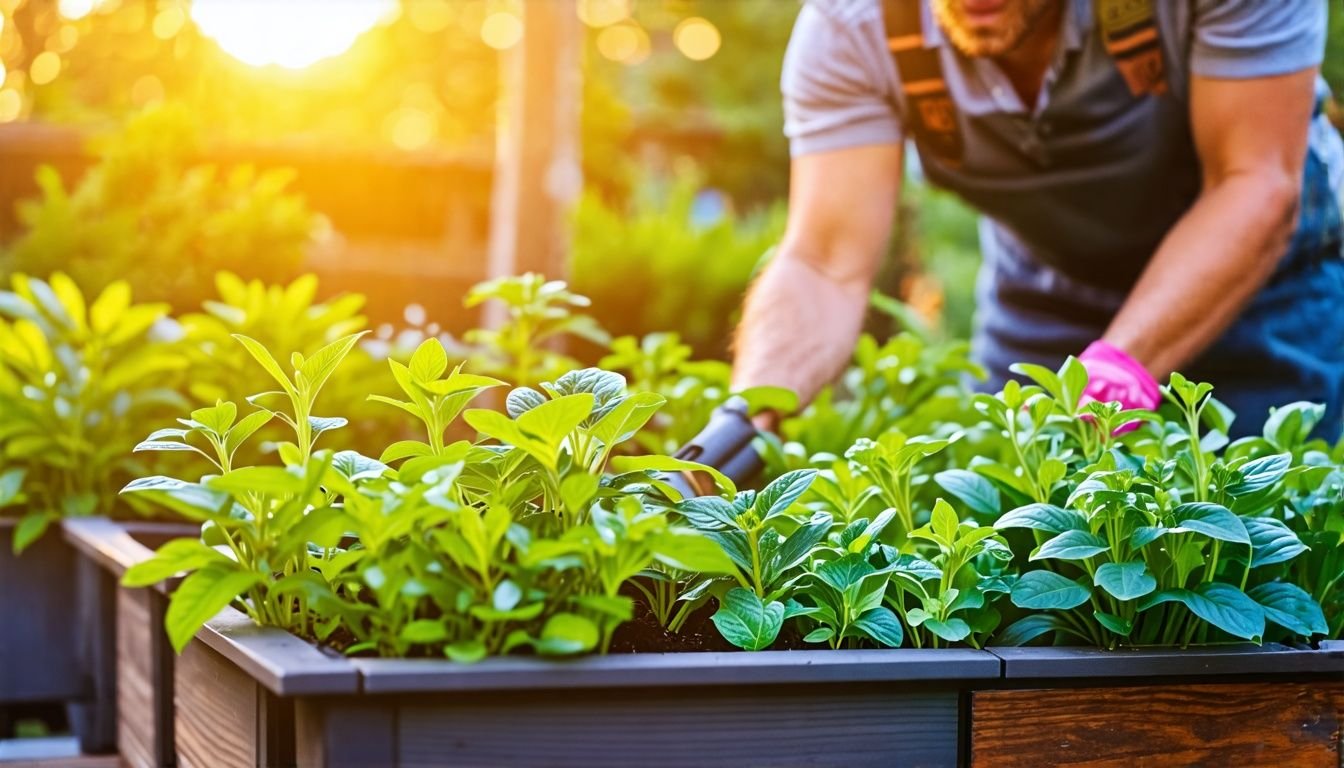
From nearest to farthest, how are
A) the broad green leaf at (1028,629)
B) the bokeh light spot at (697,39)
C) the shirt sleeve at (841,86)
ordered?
the broad green leaf at (1028,629) < the shirt sleeve at (841,86) < the bokeh light spot at (697,39)

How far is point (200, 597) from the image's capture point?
104cm

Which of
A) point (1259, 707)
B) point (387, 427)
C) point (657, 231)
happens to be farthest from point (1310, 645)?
point (657, 231)

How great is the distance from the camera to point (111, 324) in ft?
7.81

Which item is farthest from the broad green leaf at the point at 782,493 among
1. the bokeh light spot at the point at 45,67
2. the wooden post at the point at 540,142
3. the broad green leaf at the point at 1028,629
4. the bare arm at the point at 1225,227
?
the bokeh light spot at the point at 45,67

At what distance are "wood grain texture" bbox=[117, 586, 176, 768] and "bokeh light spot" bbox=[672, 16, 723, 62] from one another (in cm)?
2007

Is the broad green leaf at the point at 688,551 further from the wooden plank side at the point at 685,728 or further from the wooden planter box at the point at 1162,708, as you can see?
the wooden planter box at the point at 1162,708

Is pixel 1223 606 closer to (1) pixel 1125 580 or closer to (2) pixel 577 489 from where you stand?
(1) pixel 1125 580

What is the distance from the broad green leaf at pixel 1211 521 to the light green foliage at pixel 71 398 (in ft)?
5.73

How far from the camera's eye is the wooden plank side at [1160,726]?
1181mm

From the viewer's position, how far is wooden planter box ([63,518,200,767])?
1.61 meters

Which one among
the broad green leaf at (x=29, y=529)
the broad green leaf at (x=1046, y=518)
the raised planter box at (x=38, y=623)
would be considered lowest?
the raised planter box at (x=38, y=623)

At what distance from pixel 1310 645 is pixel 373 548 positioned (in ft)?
3.15

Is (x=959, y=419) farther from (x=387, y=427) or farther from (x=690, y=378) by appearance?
(x=387, y=427)

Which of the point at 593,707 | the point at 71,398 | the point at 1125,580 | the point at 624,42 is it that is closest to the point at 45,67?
the point at 71,398
